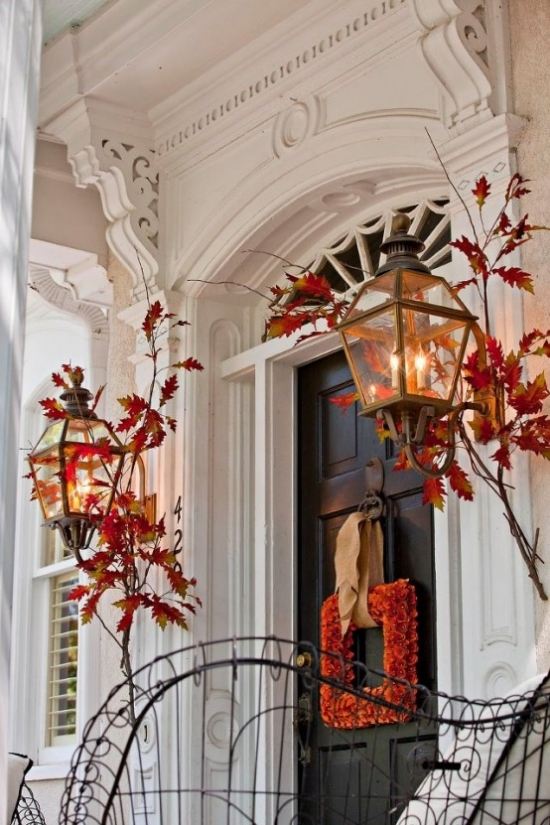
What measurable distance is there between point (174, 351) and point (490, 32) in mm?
1795

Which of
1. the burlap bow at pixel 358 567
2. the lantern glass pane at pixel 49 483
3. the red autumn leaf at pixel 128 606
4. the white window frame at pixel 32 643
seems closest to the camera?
the burlap bow at pixel 358 567

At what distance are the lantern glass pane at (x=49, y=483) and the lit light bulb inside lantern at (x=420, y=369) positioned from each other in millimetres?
1987

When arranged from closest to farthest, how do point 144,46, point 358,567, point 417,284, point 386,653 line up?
point 417,284 → point 386,653 → point 358,567 → point 144,46

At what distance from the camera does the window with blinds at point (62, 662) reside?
7.24 metres

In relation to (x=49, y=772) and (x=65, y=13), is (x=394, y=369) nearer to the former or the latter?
(x=65, y=13)

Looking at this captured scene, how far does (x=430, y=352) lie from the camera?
152 inches

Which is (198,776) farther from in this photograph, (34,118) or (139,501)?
(34,118)

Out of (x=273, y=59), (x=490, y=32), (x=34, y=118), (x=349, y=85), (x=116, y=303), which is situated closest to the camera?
(x=34, y=118)

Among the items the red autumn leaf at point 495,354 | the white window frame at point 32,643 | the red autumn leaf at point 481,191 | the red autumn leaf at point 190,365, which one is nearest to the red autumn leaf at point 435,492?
the red autumn leaf at point 495,354

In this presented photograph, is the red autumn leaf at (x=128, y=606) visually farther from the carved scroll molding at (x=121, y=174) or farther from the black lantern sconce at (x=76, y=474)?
the carved scroll molding at (x=121, y=174)

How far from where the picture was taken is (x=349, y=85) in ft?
15.8

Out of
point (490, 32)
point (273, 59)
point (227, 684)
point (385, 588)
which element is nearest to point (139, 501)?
point (227, 684)

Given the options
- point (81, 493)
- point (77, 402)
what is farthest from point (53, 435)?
point (81, 493)

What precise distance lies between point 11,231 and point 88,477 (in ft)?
7.48
